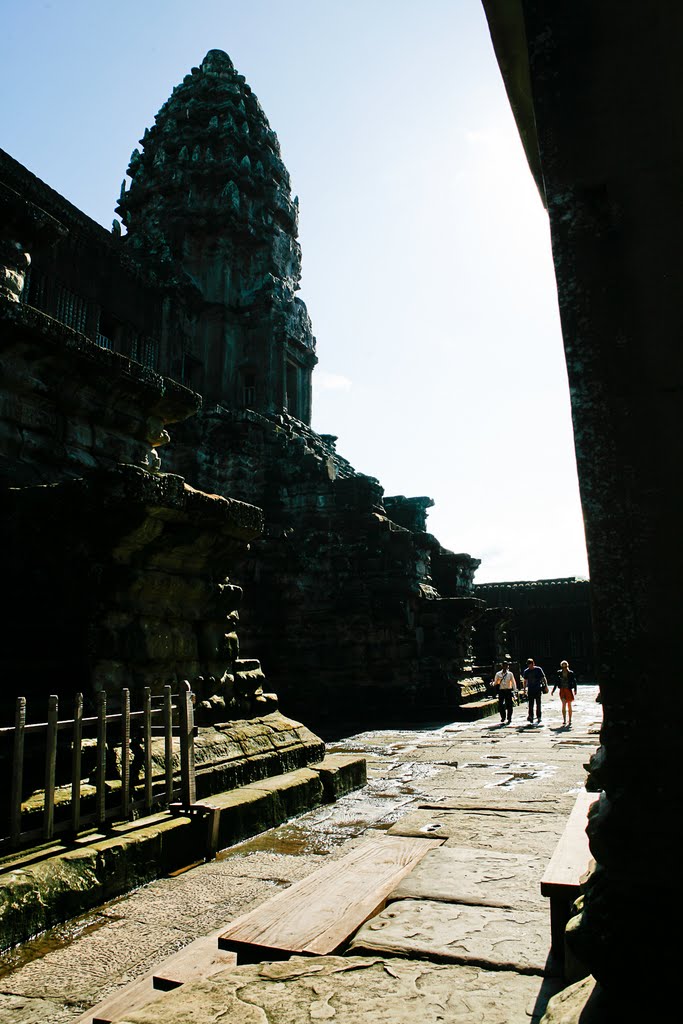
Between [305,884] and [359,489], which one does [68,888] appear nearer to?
[305,884]

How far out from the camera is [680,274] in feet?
4.73

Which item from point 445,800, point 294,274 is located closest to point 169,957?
point 445,800

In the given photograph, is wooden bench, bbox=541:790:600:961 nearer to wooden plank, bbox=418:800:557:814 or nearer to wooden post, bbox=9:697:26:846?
wooden post, bbox=9:697:26:846

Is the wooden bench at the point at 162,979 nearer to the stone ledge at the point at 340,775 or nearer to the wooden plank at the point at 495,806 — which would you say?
the wooden plank at the point at 495,806

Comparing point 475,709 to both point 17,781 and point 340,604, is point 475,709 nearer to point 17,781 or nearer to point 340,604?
point 340,604

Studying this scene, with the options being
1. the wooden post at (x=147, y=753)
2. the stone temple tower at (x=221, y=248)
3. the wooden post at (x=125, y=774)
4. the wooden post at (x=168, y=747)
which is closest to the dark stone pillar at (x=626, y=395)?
the wooden post at (x=125, y=774)

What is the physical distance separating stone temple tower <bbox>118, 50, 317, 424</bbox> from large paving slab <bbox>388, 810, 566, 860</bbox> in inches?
827

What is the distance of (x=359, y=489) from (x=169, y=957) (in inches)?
489

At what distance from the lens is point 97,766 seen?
3441mm

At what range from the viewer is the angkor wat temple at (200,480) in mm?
4309

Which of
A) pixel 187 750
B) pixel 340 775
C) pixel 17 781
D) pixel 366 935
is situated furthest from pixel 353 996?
pixel 340 775

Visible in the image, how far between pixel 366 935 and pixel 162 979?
70 cm

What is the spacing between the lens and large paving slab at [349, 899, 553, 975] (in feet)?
6.45

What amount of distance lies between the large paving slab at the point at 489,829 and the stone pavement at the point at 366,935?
0.04 feet
